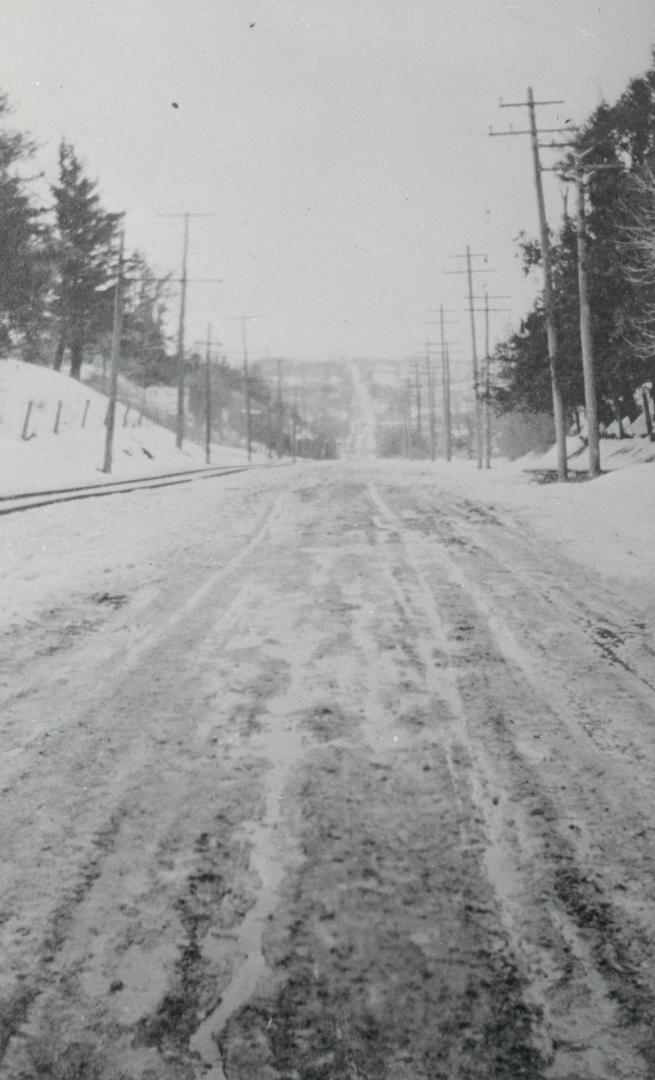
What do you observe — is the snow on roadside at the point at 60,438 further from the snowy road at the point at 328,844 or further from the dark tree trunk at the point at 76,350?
the snowy road at the point at 328,844

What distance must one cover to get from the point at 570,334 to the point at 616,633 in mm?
20843

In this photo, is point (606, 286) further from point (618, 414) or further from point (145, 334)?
point (145, 334)

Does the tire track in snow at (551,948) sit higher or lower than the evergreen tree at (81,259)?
lower

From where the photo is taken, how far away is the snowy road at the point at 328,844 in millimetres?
1440

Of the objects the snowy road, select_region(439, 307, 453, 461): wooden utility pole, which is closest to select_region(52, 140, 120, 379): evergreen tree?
select_region(439, 307, 453, 461): wooden utility pole

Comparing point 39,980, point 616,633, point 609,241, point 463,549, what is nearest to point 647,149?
point 609,241

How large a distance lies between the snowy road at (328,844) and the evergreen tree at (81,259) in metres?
36.2

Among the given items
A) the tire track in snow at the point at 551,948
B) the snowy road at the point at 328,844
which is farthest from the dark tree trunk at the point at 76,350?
the tire track in snow at the point at 551,948

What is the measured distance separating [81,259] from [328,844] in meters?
40.1

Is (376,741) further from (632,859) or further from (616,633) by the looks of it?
(616,633)

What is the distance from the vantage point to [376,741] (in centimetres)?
279

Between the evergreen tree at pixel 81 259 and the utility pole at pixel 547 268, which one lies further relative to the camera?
the evergreen tree at pixel 81 259

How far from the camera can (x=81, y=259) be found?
36.3 m

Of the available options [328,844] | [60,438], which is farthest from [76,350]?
[328,844]
